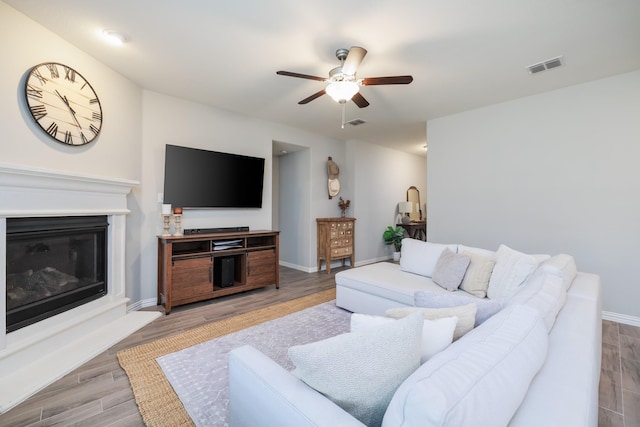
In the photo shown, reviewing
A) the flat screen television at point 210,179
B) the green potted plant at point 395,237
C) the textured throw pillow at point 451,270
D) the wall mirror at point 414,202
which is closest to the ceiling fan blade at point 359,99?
the textured throw pillow at point 451,270

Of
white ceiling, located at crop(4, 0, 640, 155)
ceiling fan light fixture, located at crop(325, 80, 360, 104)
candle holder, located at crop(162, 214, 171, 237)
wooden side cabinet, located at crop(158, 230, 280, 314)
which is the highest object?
white ceiling, located at crop(4, 0, 640, 155)

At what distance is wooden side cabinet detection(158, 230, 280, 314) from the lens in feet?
9.95

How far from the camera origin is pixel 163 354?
215 centimetres

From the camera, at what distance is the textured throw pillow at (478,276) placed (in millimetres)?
2340

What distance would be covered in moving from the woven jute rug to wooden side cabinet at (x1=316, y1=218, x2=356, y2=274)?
165 centimetres

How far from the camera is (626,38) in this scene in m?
2.30

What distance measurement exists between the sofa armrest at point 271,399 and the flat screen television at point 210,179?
286 cm

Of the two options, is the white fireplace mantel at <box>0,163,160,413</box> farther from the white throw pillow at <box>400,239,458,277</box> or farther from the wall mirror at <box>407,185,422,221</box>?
the wall mirror at <box>407,185,422,221</box>

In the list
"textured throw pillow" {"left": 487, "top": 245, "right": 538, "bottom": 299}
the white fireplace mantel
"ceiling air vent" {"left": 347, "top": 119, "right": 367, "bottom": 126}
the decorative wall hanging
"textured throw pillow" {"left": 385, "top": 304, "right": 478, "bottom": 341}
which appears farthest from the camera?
the decorative wall hanging

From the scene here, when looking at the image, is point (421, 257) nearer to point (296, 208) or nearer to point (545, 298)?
point (545, 298)

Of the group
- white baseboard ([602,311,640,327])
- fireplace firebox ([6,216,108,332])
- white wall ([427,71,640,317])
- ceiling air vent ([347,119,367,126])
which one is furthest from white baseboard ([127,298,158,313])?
white baseboard ([602,311,640,327])

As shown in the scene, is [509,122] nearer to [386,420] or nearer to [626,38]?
[626,38]

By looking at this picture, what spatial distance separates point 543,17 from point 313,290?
11.6ft

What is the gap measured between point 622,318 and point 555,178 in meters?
1.59
